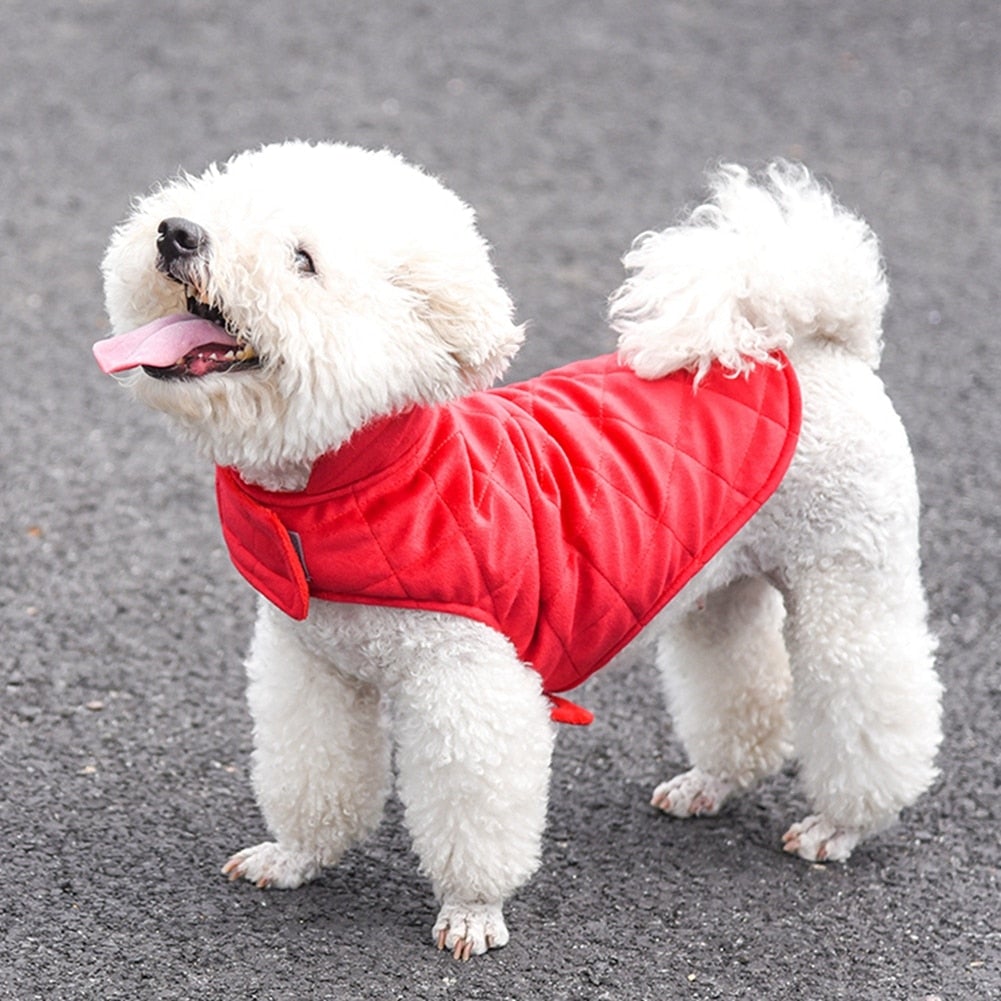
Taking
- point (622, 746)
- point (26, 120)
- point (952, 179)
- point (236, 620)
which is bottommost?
point (622, 746)

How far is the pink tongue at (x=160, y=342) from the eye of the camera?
2.77 meters

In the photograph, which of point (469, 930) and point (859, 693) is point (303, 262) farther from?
point (859, 693)

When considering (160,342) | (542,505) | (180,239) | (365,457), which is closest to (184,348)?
(160,342)

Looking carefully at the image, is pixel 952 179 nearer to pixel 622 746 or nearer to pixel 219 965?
pixel 622 746

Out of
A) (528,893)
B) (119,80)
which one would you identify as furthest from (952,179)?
(528,893)

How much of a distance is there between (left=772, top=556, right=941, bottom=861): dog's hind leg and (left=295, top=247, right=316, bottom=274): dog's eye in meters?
1.34

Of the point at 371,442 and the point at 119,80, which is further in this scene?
the point at 119,80

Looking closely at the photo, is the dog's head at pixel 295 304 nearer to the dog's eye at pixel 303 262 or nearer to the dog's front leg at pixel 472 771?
the dog's eye at pixel 303 262

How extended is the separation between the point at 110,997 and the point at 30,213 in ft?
15.7

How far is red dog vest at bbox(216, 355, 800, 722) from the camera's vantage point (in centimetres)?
300

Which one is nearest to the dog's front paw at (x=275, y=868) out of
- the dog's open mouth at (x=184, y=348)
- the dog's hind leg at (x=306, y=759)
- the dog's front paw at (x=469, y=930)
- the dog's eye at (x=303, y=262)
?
the dog's hind leg at (x=306, y=759)

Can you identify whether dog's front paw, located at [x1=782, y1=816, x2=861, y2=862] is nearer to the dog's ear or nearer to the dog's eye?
the dog's ear

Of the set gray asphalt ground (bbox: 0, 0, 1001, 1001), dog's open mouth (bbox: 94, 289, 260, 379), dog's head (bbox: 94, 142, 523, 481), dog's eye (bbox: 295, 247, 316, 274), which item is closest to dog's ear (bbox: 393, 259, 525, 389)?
dog's head (bbox: 94, 142, 523, 481)

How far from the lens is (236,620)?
461cm
